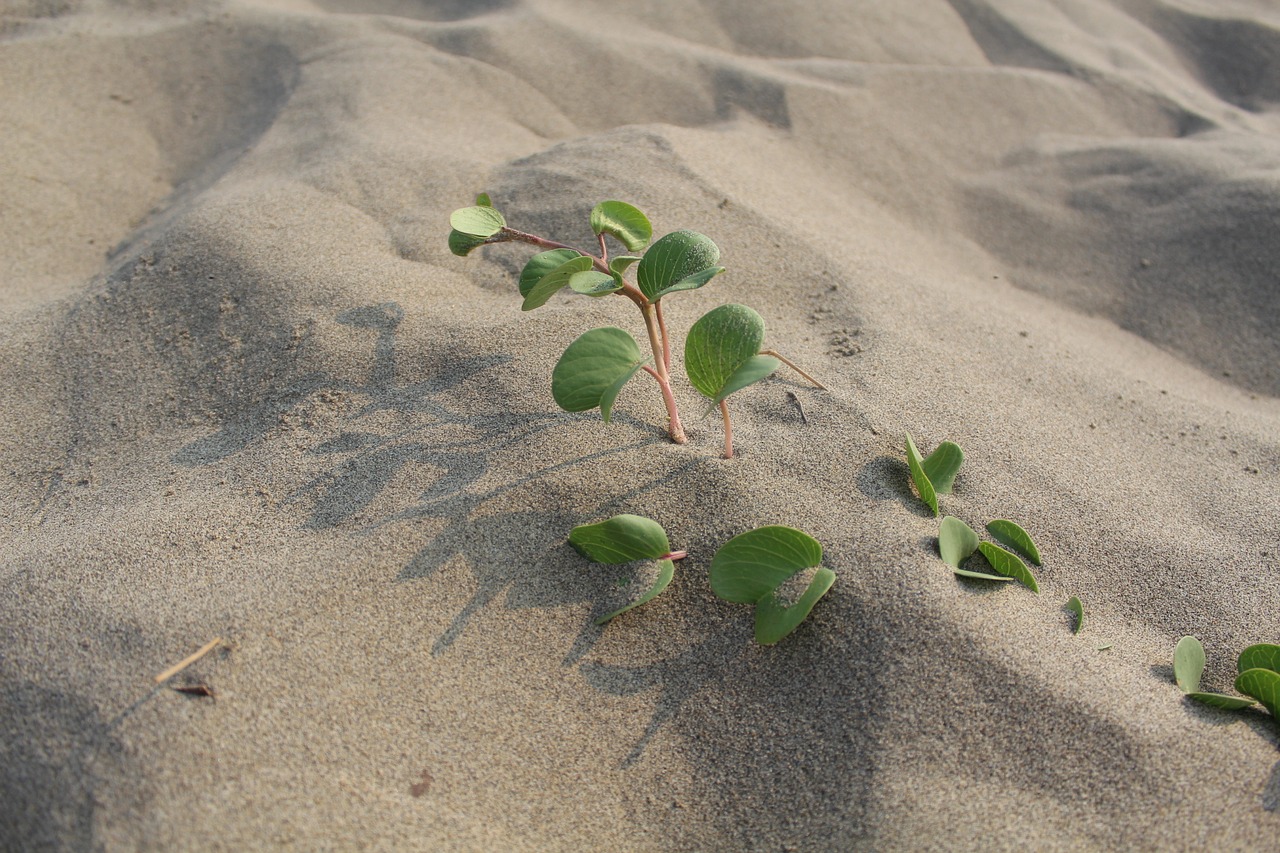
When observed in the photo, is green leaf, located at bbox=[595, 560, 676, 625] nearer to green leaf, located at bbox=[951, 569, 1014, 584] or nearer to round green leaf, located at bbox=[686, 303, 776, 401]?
round green leaf, located at bbox=[686, 303, 776, 401]

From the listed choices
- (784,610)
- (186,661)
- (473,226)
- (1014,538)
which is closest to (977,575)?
(1014,538)

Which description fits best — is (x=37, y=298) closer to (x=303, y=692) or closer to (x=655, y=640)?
(x=303, y=692)

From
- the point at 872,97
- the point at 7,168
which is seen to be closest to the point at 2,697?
the point at 7,168

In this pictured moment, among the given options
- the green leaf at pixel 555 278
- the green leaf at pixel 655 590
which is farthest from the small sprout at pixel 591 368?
the green leaf at pixel 655 590

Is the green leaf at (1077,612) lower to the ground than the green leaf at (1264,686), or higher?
lower

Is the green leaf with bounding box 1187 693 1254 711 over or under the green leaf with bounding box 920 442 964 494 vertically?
under

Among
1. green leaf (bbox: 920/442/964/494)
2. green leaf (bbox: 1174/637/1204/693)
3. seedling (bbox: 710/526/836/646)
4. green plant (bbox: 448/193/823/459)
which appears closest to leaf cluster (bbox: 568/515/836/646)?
seedling (bbox: 710/526/836/646)

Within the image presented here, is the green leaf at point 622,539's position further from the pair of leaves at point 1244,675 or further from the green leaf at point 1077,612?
the pair of leaves at point 1244,675
